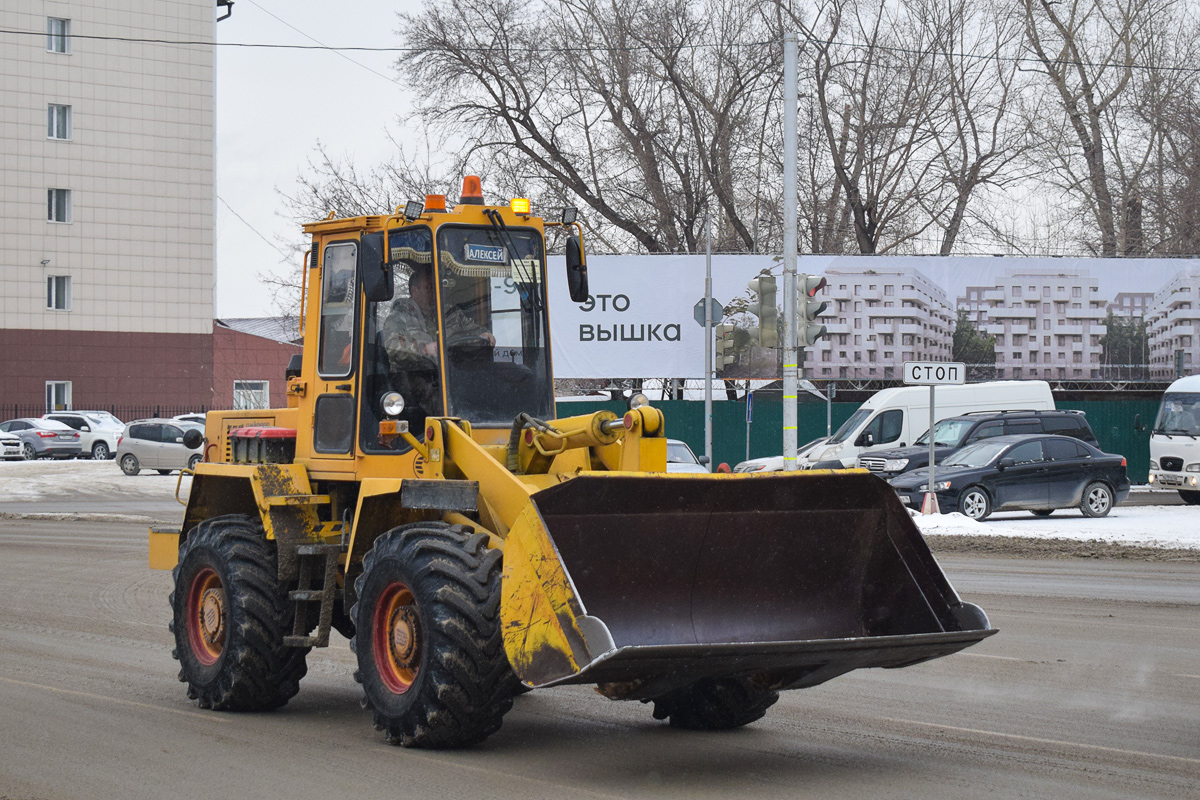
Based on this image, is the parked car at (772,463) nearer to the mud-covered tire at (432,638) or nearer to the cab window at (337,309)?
the cab window at (337,309)

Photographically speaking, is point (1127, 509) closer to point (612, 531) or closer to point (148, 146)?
point (612, 531)

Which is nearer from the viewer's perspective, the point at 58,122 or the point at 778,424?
the point at 778,424

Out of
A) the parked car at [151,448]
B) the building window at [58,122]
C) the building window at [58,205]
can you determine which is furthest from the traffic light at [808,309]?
the building window at [58,122]

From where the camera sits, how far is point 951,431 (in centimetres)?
2756

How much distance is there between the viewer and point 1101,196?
41156mm

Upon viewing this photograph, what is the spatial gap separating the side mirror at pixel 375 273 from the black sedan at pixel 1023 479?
57.5ft

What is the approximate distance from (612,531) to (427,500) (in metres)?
1.01

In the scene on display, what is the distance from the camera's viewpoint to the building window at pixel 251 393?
60500 mm

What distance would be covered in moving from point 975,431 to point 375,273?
21.3m

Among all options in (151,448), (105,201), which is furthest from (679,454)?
(105,201)

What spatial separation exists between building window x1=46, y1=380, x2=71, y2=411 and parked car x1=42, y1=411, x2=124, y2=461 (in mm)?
8025

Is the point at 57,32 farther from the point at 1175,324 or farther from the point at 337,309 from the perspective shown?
the point at 337,309

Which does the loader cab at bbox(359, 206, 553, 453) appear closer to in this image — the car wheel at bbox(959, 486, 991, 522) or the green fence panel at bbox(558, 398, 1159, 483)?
the car wheel at bbox(959, 486, 991, 522)

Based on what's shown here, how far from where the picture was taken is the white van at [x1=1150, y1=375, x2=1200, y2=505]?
1122 inches
